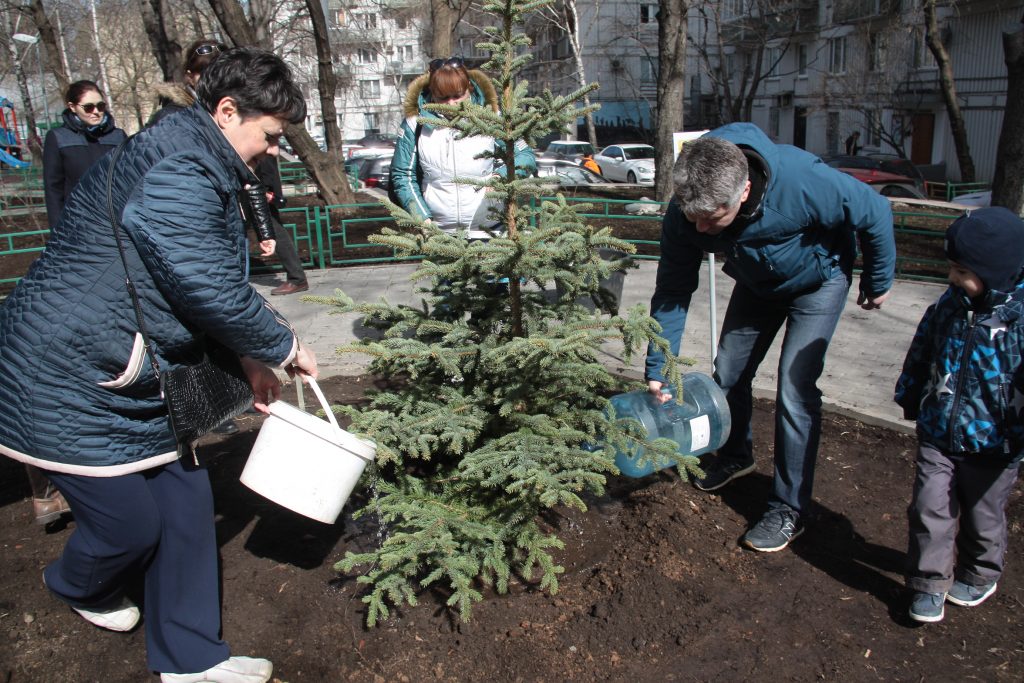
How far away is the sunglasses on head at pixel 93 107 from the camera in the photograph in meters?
4.88

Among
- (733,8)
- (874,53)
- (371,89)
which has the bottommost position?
(874,53)

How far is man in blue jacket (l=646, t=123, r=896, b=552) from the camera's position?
2768 millimetres

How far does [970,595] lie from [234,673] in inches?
97.6

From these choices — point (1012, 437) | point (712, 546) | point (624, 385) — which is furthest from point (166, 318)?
point (1012, 437)

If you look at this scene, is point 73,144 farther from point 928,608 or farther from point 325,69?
point 325,69

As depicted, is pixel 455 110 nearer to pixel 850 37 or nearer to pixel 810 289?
pixel 810 289

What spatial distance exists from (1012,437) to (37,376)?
2872 millimetres

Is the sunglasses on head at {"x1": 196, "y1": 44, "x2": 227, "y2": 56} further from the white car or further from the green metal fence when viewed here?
the white car

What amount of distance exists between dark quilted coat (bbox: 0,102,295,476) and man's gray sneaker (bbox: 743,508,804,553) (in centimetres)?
206

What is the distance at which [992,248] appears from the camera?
8.38 ft

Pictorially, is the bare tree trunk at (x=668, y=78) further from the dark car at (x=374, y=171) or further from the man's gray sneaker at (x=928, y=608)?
the dark car at (x=374, y=171)

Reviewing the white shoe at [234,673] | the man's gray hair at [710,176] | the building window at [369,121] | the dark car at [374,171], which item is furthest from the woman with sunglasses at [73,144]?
the building window at [369,121]

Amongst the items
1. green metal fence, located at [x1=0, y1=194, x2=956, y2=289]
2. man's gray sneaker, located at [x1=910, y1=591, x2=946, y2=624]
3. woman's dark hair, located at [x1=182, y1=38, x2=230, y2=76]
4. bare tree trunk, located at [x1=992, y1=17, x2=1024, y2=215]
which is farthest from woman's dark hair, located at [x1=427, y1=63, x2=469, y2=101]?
bare tree trunk, located at [x1=992, y1=17, x2=1024, y2=215]

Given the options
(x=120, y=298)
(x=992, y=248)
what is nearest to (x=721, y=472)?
(x=992, y=248)
